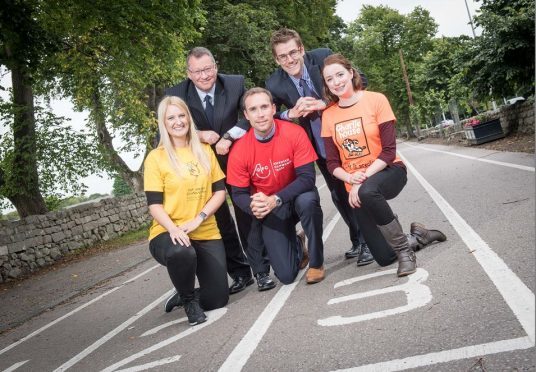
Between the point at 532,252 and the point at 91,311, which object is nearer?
the point at 532,252

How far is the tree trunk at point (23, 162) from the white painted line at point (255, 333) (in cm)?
1180

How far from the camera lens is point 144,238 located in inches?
596

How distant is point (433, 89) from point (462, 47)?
23803 mm

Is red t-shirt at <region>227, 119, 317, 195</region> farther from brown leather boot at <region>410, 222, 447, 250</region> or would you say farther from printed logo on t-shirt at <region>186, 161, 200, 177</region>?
brown leather boot at <region>410, 222, 447, 250</region>

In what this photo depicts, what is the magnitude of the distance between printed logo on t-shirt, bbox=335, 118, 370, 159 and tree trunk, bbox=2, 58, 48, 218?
1200 cm

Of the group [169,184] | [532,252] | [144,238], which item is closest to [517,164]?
[532,252]

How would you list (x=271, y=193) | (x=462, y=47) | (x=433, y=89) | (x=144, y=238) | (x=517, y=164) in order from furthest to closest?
(x=433, y=89) < (x=462, y=47) < (x=144, y=238) < (x=517, y=164) < (x=271, y=193)

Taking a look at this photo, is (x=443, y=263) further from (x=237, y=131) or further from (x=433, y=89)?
(x=433, y=89)

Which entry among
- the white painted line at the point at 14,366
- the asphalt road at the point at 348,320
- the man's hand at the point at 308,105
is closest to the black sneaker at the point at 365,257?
the asphalt road at the point at 348,320

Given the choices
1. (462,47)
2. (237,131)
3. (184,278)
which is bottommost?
(184,278)

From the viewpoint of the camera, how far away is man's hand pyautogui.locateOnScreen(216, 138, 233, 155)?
511 centimetres

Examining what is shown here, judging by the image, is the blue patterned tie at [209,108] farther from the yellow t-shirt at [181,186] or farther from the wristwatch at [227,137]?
the yellow t-shirt at [181,186]

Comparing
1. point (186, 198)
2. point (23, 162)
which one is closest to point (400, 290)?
point (186, 198)

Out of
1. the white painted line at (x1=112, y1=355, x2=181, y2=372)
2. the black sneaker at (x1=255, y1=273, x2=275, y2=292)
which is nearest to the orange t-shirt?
the black sneaker at (x1=255, y1=273, x2=275, y2=292)
